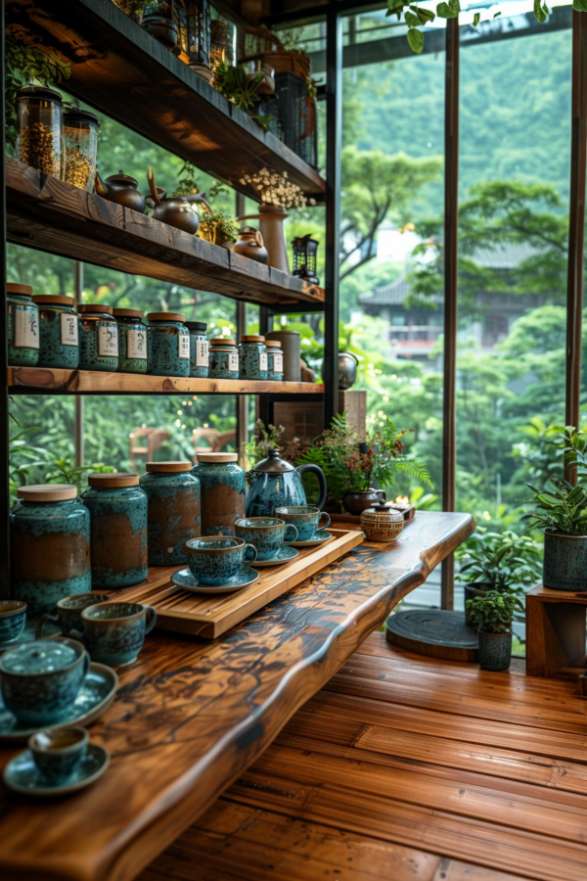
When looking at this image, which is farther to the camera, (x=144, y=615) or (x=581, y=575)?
Answer: (x=581, y=575)

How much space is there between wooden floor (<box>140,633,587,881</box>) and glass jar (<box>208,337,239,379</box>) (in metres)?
1.14

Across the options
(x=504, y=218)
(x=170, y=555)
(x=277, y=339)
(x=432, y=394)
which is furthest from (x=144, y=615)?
(x=504, y=218)

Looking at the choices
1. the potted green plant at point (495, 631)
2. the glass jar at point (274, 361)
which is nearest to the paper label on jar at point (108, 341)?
the glass jar at point (274, 361)

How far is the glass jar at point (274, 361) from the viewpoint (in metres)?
2.54

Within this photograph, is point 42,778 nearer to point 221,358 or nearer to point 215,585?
point 215,585

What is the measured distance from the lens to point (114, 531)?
1603 millimetres

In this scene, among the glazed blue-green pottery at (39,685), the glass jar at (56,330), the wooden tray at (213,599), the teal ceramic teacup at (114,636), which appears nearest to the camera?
the glazed blue-green pottery at (39,685)

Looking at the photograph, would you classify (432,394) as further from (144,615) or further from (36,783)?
(36,783)

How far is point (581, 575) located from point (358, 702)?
102cm

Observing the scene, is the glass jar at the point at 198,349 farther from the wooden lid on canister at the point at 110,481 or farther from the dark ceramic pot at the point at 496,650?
the dark ceramic pot at the point at 496,650

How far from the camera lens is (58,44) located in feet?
5.64

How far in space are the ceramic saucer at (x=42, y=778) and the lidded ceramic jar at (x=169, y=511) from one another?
86 centimetres

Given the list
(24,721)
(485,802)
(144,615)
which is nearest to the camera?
(24,721)

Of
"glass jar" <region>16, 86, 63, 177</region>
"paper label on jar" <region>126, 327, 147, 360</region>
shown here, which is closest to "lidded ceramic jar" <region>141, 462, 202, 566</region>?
"paper label on jar" <region>126, 327, 147, 360</region>
